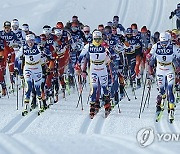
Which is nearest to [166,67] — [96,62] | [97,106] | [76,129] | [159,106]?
[159,106]

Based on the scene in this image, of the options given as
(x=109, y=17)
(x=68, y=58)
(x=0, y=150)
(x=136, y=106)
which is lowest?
(x=0, y=150)

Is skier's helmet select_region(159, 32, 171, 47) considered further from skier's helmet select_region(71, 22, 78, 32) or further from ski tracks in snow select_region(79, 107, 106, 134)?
skier's helmet select_region(71, 22, 78, 32)

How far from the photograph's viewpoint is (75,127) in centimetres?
1447

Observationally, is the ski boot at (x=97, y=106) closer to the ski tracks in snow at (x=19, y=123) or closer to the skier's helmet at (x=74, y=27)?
the ski tracks in snow at (x=19, y=123)

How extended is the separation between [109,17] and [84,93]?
13016 millimetres

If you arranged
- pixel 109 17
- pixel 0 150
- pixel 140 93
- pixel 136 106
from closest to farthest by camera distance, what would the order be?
1. pixel 0 150
2. pixel 136 106
3. pixel 140 93
4. pixel 109 17

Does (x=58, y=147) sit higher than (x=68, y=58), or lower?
lower

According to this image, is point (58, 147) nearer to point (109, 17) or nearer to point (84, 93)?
point (84, 93)

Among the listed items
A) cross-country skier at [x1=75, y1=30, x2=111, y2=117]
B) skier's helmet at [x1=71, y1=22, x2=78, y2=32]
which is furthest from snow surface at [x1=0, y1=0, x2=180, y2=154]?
skier's helmet at [x1=71, y1=22, x2=78, y2=32]

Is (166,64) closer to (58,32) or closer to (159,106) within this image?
(159,106)

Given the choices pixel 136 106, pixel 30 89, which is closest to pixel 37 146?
pixel 30 89

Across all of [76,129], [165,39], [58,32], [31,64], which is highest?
[58,32]

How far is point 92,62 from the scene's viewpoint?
15.3m

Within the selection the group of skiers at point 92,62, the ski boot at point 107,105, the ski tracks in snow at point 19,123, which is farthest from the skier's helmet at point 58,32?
the ski boot at point 107,105
